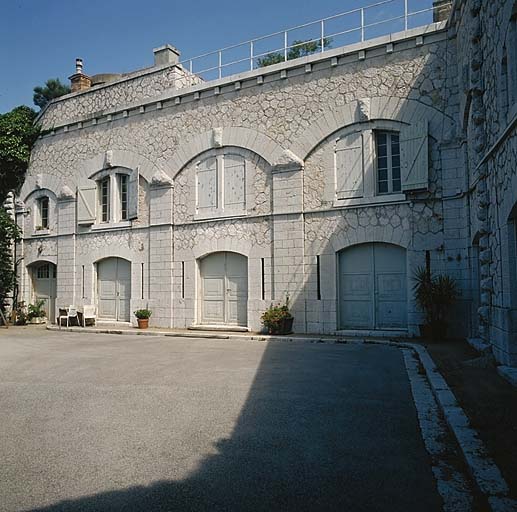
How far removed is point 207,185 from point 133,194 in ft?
8.55

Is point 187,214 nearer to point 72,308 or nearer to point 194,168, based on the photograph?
point 194,168

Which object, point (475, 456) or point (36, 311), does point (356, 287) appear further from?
point (36, 311)

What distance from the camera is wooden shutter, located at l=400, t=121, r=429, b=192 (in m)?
11.2

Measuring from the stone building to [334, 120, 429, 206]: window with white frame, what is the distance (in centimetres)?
3

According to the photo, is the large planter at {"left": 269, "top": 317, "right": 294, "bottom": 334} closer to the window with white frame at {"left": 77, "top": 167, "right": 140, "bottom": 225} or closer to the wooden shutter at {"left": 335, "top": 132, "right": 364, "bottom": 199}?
the wooden shutter at {"left": 335, "top": 132, "right": 364, "bottom": 199}

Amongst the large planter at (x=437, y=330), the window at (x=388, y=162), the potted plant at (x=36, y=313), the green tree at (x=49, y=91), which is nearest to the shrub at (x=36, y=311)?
the potted plant at (x=36, y=313)

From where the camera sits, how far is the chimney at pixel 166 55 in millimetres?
15641

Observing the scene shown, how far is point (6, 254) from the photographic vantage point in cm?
1778

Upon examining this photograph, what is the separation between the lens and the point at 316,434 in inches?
168

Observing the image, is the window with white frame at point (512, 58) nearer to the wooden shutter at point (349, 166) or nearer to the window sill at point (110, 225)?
the wooden shutter at point (349, 166)

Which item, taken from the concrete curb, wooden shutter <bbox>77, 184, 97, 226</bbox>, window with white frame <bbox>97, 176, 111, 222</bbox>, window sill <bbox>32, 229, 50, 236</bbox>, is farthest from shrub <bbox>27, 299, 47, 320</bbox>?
the concrete curb

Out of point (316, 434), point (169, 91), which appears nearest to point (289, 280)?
point (169, 91)

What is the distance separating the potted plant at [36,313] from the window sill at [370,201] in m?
11.3

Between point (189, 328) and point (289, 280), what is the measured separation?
3.44 metres
